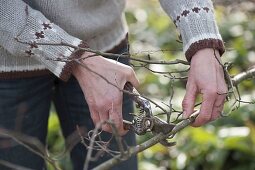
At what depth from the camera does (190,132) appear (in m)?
3.32

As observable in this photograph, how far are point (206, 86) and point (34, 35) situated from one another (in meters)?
0.44

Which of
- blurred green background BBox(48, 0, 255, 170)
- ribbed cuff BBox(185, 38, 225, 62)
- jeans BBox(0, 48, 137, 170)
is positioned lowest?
blurred green background BBox(48, 0, 255, 170)

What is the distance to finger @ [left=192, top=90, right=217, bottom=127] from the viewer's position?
169cm

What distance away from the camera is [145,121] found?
170cm

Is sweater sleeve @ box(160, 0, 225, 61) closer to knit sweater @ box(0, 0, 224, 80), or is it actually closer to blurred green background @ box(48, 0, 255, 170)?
knit sweater @ box(0, 0, 224, 80)

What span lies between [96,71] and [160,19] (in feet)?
11.0

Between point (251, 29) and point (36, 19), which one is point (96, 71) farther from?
point (251, 29)

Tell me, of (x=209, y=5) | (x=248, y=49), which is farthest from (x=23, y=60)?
(x=248, y=49)

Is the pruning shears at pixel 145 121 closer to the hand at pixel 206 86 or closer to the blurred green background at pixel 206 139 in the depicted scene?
the hand at pixel 206 86

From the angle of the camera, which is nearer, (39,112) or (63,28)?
(63,28)

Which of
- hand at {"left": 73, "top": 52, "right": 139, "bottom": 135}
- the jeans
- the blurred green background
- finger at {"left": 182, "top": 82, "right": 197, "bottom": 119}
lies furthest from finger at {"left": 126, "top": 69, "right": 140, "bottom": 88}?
the blurred green background

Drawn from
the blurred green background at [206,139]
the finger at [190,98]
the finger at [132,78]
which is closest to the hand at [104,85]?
the finger at [132,78]

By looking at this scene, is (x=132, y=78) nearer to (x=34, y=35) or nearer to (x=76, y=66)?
(x=76, y=66)

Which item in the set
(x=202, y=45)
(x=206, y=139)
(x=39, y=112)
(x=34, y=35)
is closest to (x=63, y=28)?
(x=34, y=35)
